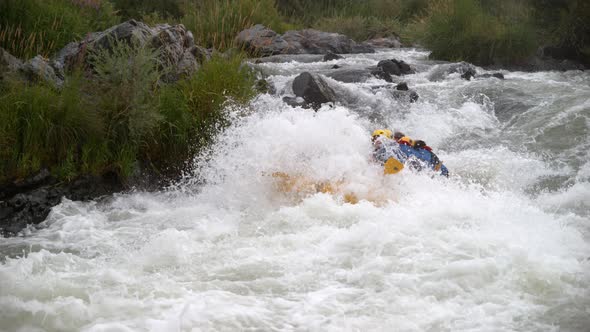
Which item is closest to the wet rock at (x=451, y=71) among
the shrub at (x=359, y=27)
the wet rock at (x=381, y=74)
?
the wet rock at (x=381, y=74)

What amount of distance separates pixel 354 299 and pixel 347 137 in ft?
9.53

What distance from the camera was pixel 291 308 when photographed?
3850mm

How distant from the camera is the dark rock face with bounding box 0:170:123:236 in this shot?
208 inches

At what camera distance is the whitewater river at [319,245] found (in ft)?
12.3

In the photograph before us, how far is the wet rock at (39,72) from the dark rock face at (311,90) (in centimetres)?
292

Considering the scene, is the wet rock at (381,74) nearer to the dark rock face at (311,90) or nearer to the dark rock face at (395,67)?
the dark rock face at (395,67)

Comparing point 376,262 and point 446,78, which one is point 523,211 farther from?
point 446,78

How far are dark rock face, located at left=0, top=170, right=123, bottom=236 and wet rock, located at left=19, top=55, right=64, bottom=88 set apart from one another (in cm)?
115

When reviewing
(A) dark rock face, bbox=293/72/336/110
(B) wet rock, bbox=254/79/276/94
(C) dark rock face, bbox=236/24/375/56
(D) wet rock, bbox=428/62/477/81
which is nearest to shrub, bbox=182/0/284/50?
(C) dark rock face, bbox=236/24/375/56

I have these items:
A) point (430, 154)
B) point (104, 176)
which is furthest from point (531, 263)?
point (104, 176)

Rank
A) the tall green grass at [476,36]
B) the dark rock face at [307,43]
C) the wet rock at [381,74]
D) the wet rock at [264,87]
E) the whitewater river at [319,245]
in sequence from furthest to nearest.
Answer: the dark rock face at [307,43] → the tall green grass at [476,36] → the wet rock at [381,74] → the wet rock at [264,87] → the whitewater river at [319,245]

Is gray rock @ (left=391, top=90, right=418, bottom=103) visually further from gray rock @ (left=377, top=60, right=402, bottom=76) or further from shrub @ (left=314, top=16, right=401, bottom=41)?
shrub @ (left=314, top=16, right=401, bottom=41)

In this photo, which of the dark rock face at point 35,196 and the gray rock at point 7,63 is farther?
the gray rock at point 7,63

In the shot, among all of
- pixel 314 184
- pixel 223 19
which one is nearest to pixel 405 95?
pixel 223 19
